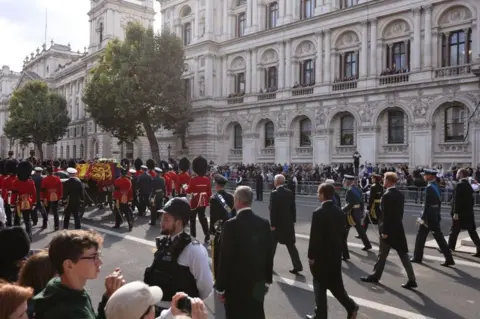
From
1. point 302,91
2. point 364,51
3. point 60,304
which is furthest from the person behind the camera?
point 302,91

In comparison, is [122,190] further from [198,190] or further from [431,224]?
[431,224]

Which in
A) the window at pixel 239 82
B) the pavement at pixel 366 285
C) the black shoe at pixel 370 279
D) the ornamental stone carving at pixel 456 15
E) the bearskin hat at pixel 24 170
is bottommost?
the pavement at pixel 366 285

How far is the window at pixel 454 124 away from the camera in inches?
1033

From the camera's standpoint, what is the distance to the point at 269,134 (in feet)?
121

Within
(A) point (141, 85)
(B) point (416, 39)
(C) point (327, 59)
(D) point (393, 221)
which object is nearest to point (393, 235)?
(D) point (393, 221)

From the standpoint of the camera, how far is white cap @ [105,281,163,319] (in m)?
2.33

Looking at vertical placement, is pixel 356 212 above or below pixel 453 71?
below

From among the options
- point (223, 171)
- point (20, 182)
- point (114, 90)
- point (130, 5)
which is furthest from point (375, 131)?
point (130, 5)

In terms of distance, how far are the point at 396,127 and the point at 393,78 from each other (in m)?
3.26

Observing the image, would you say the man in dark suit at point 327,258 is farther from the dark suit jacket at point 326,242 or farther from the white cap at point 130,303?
the white cap at point 130,303

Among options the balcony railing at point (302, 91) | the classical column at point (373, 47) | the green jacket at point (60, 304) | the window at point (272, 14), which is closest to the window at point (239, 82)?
the window at point (272, 14)

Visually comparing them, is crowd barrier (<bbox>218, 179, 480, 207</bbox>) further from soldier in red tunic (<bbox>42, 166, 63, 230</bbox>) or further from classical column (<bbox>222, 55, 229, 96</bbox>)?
classical column (<bbox>222, 55, 229, 96</bbox>)

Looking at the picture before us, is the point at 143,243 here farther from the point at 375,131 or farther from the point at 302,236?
the point at 375,131

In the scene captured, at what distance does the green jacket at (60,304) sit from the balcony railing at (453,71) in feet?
90.6
